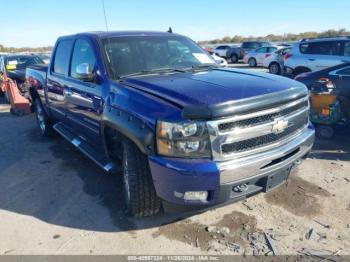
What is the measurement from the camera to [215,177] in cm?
266

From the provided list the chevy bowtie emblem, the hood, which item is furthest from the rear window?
the chevy bowtie emblem

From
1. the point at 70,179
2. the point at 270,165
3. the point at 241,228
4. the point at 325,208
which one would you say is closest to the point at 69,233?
the point at 70,179

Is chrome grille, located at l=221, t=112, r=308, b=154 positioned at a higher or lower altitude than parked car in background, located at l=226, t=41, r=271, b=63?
higher

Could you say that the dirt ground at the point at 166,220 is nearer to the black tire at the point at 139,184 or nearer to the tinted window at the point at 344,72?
the black tire at the point at 139,184

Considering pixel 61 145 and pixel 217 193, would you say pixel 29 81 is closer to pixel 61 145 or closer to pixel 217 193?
pixel 61 145

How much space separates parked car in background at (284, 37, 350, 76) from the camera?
10.2 metres

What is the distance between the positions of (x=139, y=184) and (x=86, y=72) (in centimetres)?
145

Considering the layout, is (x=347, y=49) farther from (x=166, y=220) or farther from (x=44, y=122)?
(x=166, y=220)

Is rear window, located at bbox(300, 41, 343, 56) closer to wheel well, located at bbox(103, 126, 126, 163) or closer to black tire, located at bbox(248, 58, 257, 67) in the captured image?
wheel well, located at bbox(103, 126, 126, 163)

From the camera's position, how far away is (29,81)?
7.27m

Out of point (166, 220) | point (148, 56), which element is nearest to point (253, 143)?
point (166, 220)

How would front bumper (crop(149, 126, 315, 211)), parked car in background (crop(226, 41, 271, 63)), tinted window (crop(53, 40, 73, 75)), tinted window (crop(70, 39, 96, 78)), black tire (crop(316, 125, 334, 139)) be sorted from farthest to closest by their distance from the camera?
1. parked car in background (crop(226, 41, 271, 63))
2. black tire (crop(316, 125, 334, 139))
3. tinted window (crop(53, 40, 73, 75))
4. tinted window (crop(70, 39, 96, 78))
5. front bumper (crop(149, 126, 315, 211))

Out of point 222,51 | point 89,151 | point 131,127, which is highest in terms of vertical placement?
point 131,127

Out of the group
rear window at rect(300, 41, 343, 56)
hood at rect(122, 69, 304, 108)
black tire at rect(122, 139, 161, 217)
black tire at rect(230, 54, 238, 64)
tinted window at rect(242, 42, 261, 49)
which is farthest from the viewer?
black tire at rect(230, 54, 238, 64)
